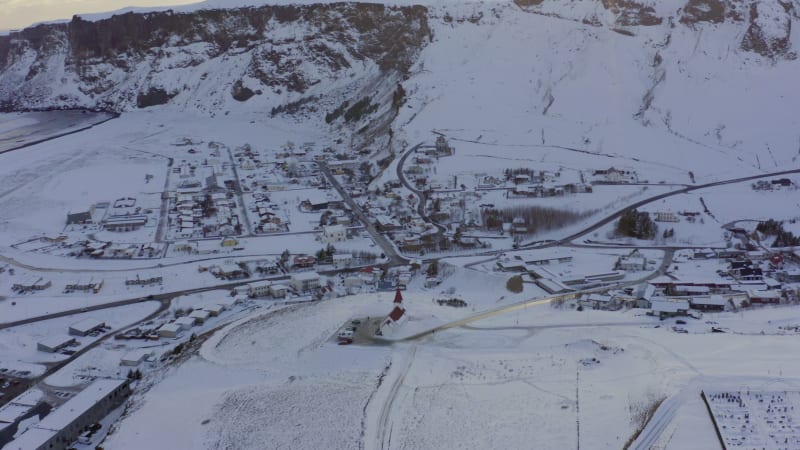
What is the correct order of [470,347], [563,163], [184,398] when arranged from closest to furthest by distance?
[184,398] < [470,347] < [563,163]

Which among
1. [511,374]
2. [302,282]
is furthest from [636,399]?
[302,282]

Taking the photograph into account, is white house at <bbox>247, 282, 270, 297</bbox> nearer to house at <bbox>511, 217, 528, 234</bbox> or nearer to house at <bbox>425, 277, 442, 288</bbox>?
house at <bbox>425, 277, 442, 288</bbox>

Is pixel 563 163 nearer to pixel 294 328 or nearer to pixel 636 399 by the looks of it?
pixel 294 328

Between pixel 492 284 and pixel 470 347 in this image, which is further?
pixel 492 284

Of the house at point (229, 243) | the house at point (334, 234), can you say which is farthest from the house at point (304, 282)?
the house at point (229, 243)

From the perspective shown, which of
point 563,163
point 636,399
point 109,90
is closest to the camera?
point 636,399

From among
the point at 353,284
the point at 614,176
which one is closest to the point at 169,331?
the point at 353,284

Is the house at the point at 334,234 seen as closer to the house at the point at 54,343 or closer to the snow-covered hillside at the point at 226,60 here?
the house at the point at 54,343
